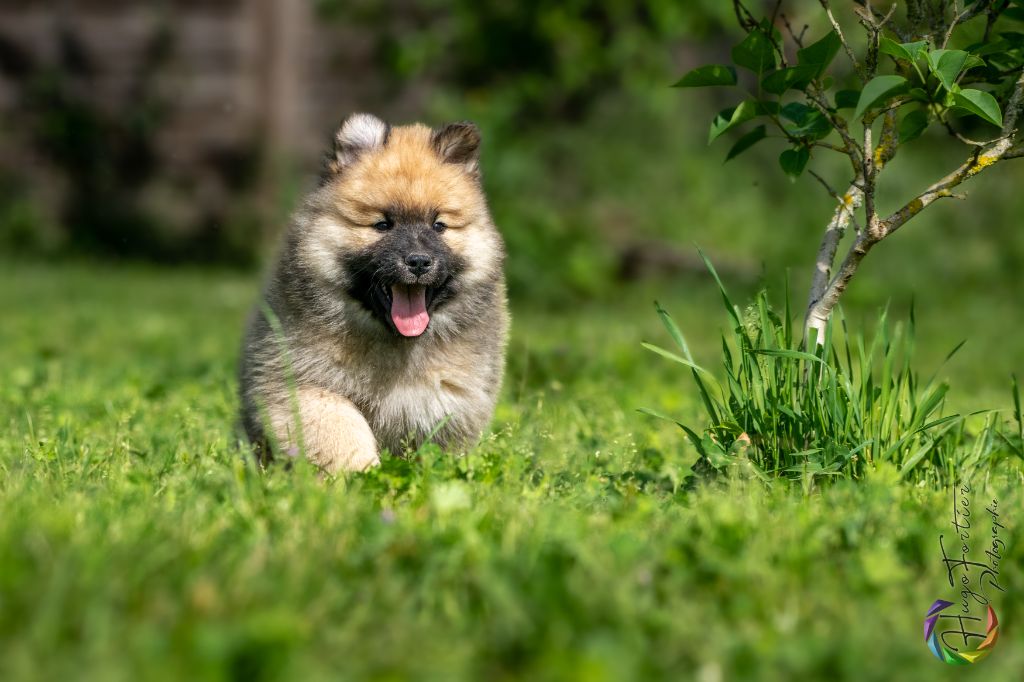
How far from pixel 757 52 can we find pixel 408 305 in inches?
47.8

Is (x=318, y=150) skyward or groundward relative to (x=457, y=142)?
skyward

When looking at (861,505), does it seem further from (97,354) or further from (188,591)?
(97,354)

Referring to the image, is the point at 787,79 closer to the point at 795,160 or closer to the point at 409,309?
the point at 795,160

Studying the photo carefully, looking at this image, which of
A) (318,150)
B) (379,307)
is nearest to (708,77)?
(379,307)

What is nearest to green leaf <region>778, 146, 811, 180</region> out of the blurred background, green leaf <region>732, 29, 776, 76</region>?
green leaf <region>732, 29, 776, 76</region>

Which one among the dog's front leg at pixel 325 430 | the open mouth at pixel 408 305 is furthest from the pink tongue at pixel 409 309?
the dog's front leg at pixel 325 430

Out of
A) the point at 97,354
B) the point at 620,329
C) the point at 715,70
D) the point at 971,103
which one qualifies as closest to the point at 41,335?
the point at 97,354

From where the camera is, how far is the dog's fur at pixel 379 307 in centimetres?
333

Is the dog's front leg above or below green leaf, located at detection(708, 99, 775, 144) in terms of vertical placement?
below

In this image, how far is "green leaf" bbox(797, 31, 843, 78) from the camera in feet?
9.62

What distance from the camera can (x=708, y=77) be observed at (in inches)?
117

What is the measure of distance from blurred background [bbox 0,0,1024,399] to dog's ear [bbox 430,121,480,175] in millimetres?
5286

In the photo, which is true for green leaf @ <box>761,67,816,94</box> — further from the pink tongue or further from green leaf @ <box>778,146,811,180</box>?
the pink tongue

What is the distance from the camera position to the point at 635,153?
10141mm
